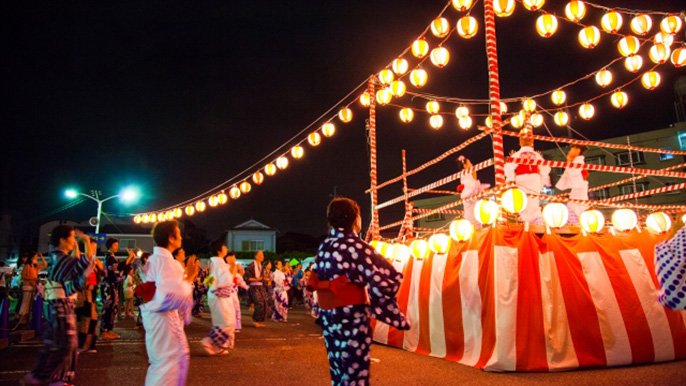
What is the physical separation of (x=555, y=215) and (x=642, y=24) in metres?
6.05

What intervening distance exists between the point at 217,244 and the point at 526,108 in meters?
9.65

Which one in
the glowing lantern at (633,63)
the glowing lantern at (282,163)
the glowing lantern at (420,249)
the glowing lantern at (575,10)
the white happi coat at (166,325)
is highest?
the glowing lantern at (575,10)

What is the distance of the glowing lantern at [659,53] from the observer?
33.7ft

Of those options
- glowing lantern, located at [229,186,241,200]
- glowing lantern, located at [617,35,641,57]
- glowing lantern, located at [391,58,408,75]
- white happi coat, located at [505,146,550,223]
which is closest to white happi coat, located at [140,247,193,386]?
white happi coat, located at [505,146,550,223]

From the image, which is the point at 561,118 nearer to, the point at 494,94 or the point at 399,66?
the point at 399,66

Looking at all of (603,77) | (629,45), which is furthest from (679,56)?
(603,77)

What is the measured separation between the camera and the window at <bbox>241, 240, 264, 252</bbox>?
5262 cm

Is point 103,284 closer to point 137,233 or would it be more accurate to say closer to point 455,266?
point 455,266

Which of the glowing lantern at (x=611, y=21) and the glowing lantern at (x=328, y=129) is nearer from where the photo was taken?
the glowing lantern at (x=611, y=21)

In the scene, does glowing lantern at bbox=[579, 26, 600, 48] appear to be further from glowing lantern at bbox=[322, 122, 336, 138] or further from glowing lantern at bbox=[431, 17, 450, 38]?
glowing lantern at bbox=[322, 122, 336, 138]

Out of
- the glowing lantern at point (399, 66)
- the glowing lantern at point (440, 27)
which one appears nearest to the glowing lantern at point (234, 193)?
the glowing lantern at point (399, 66)

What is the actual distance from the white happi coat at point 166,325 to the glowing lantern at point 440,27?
825 centimetres

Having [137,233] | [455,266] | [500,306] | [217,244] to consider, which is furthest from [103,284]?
[137,233]

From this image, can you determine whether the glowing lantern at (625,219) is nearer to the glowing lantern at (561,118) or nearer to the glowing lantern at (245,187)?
the glowing lantern at (561,118)
